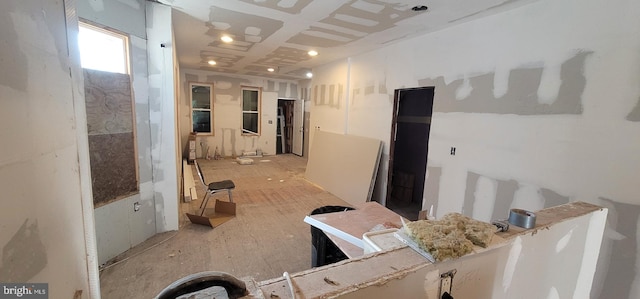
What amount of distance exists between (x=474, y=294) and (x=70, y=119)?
1.79 meters

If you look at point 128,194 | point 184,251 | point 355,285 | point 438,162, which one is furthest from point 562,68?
point 128,194

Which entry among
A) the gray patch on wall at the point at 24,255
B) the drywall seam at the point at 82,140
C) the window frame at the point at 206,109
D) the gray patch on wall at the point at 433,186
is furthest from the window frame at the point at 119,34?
the window frame at the point at 206,109

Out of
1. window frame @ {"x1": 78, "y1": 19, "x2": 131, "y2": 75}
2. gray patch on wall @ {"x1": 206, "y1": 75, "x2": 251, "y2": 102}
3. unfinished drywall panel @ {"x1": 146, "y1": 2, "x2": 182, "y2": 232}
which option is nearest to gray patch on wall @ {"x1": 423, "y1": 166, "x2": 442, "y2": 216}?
unfinished drywall panel @ {"x1": 146, "y1": 2, "x2": 182, "y2": 232}

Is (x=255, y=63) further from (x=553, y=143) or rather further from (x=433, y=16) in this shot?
(x=553, y=143)

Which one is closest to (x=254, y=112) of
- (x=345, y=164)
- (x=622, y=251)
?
(x=345, y=164)

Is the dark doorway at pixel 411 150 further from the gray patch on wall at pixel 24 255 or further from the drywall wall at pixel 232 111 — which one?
the drywall wall at pixel 232 111

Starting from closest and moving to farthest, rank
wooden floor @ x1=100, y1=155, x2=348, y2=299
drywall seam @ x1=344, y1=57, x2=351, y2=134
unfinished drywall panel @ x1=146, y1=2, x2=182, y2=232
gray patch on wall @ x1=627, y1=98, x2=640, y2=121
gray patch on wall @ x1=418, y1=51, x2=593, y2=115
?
gray patch on wall @ x1=627, y1=98, x2=640, y2=121, gray patch on wall @ x1=418, y1=51, x2=593, y2=115, wooden floor @ x1=100, y1=155, x2=348, y2=299, unfinished drywall panel @ x1=146, y1=2, x2=182, y2=232, drywall seam @ x1=344, y1=57, x2=351, y2=134

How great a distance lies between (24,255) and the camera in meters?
0.78

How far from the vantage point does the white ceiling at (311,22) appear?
2.37 m

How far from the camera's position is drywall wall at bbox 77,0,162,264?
7.67 feet

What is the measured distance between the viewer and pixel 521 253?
3.40 feet

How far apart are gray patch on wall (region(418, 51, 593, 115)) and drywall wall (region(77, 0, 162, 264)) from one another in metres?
Result: 3.38

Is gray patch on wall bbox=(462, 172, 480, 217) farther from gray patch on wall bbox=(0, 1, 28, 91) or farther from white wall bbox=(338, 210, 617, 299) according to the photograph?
gray patch on wall bbox=(0, 1, 28, 91)

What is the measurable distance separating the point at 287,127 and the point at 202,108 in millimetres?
2925
